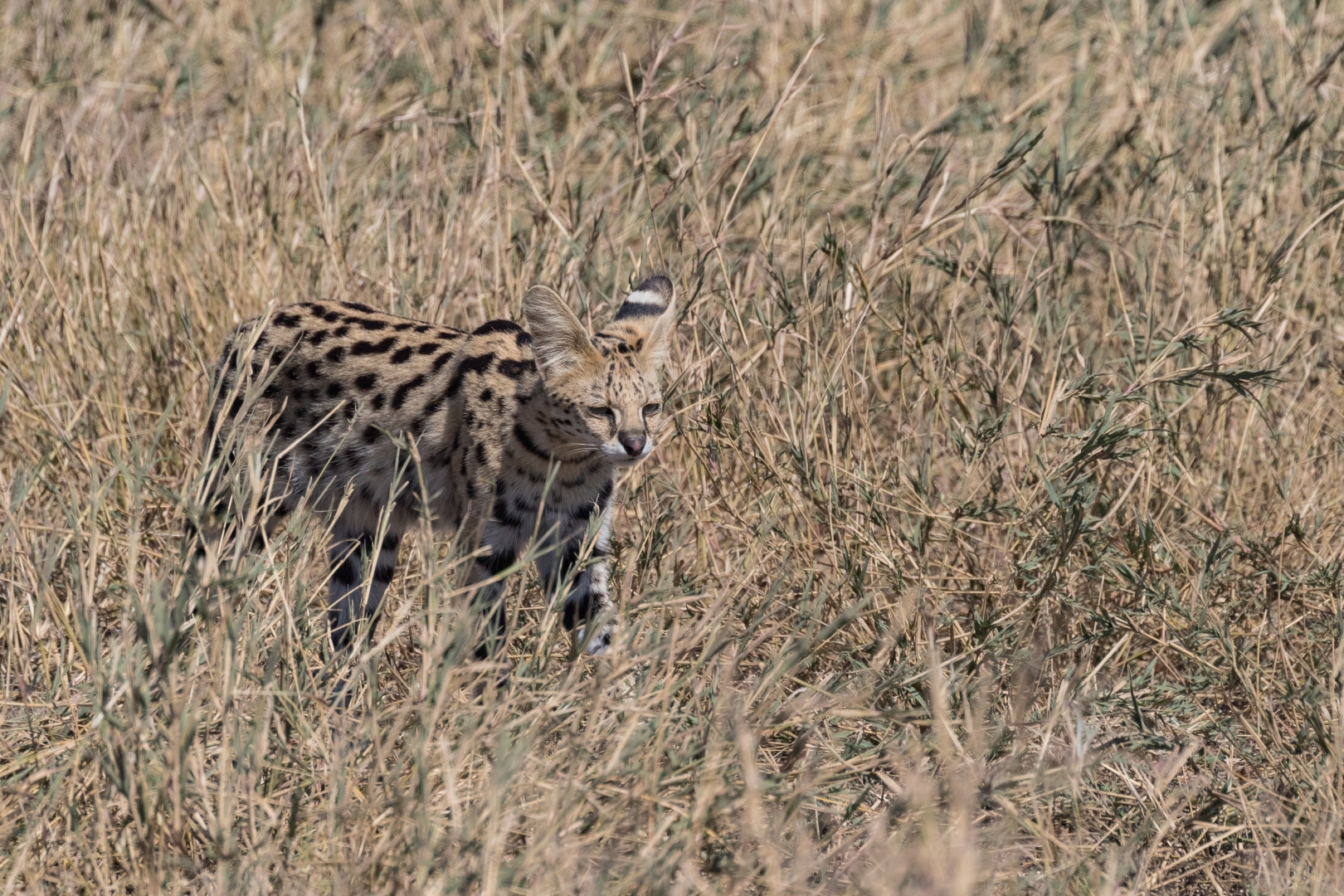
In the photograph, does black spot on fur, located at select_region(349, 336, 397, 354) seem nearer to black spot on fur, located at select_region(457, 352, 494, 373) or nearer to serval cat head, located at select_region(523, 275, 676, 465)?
black spot on fur, located at select_region(457, 352, 494, 373)

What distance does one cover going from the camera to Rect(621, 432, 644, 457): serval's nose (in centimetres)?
411

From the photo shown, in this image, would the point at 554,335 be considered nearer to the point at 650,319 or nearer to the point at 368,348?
the point at 650,319

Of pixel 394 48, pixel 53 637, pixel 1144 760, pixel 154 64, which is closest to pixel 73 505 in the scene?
pixel 53 637

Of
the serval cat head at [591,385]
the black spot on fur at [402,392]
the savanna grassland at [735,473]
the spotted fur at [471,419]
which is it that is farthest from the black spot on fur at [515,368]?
the savanna grassland at [735,473]

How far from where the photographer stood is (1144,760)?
147 inches

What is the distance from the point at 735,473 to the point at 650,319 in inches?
20.7

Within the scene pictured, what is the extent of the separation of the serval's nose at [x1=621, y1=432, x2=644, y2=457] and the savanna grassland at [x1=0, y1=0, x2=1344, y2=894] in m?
0.27

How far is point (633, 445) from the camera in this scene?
4109mm

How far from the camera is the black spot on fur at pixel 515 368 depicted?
4371 millimetres

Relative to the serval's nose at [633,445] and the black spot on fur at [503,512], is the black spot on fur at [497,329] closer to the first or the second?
the black spot on fur at [503,512]

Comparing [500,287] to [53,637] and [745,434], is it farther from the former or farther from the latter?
[53,637]

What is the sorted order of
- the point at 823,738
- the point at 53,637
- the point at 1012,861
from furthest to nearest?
the point at 53,637 → the point at 823,738 → the point at 1012,861

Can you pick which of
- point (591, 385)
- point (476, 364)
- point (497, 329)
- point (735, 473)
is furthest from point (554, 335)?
point (735, 473)

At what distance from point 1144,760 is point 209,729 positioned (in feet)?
6.93
